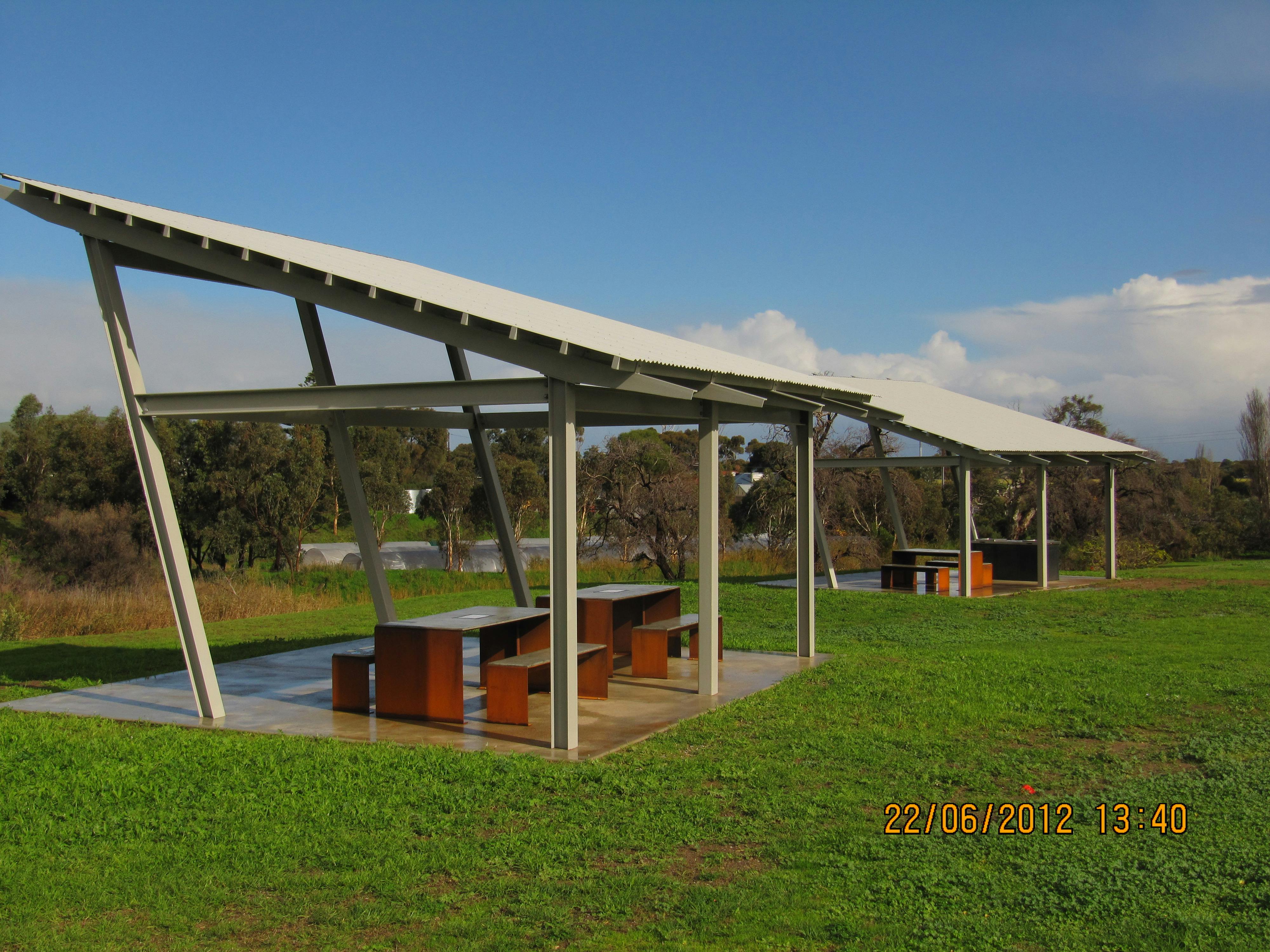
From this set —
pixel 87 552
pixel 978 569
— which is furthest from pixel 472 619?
pixel 87 552

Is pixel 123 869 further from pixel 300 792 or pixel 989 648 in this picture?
pixel 989 648

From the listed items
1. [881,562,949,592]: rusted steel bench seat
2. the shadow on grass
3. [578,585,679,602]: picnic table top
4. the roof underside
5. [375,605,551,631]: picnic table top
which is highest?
the roof underside

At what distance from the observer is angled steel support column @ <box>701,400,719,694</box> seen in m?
8.34

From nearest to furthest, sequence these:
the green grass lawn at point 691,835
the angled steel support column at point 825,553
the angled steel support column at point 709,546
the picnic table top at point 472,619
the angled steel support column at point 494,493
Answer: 1. the green grass lawn at point 691,835
2. the picnic table top at point 472,619
3. the angled steel support column at point 709,546
4. the angled steel support column at point 494,493
5. the angled steel support column at point 825,553

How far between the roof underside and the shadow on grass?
4.65 meters

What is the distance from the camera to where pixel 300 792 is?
587cm

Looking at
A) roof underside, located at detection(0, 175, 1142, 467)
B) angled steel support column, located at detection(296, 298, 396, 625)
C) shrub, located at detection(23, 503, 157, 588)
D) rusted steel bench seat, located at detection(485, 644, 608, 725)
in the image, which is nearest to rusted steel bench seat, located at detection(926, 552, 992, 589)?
roof underside, located at detection(0, 175, 1142, 467)

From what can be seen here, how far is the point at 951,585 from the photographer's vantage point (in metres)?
19.8

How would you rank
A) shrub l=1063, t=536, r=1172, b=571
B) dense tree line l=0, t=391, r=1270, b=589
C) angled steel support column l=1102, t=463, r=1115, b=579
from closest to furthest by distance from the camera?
angled steel support column l=1102, t=463, r=1115, b=579 → dense tree line l=0, t=391, r=1270, b=589 → shrub l=1063, t=536, r=1172, b=571

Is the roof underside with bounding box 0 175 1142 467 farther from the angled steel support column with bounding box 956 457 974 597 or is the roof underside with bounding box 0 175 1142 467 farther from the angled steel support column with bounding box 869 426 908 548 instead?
the angled steel support column with bounding box 869 426 908 548

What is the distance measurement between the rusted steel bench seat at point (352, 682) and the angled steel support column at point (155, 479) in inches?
35.8

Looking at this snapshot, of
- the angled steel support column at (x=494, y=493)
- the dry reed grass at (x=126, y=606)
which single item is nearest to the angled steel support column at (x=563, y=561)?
the angled steel support column at (x=494, y=493)

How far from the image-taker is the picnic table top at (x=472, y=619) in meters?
8.10

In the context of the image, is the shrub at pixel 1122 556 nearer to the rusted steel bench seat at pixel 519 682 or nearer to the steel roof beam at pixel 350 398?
the rusted steel bench seat at pixel 519 682
